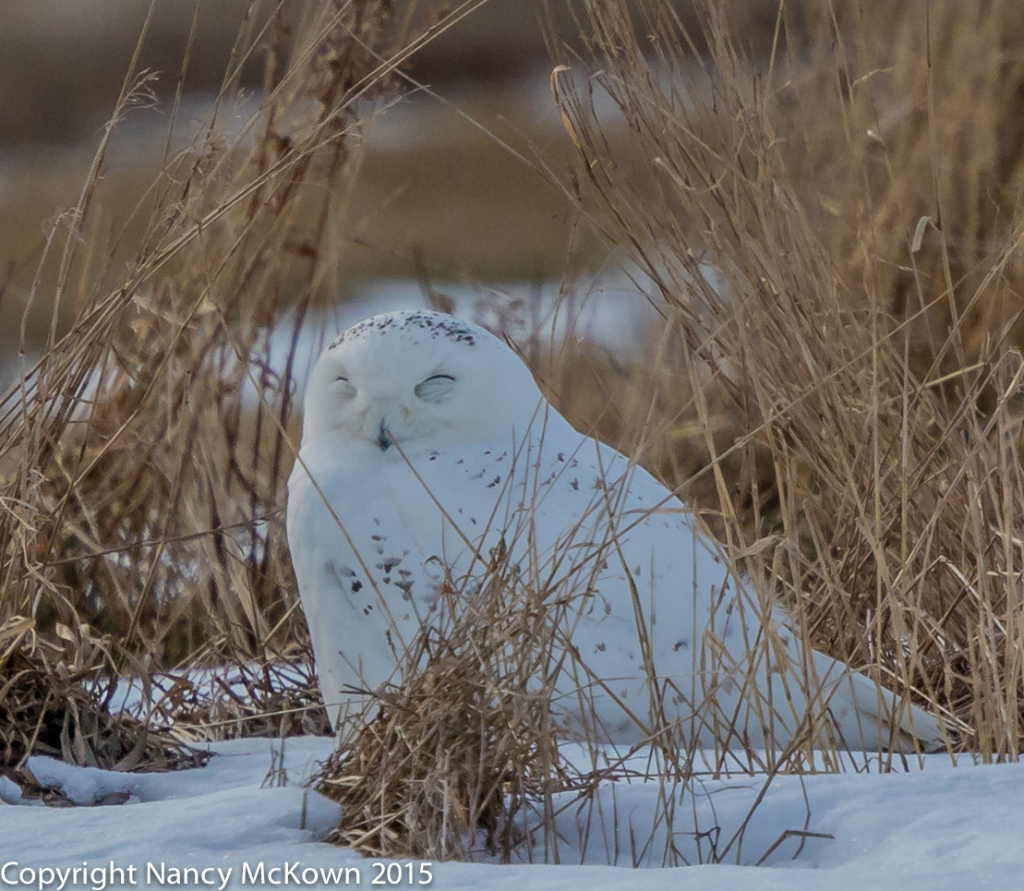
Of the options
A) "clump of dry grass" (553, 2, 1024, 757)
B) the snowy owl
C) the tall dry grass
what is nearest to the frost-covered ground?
"clump of dry grass" (553, 2, 1024, 757)

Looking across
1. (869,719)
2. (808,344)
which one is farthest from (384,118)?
(869,719)

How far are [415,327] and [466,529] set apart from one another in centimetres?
33

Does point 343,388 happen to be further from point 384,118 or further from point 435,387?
point 384,118

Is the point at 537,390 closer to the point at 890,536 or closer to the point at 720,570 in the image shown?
the point at 720,570

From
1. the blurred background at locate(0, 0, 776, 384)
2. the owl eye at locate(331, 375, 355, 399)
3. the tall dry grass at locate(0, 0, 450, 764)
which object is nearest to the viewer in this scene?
the tall dry grass at locate(0, 0, 450, 764)

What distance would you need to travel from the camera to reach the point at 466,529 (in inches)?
73.3

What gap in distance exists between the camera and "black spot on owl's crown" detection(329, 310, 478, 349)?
6.61 ft

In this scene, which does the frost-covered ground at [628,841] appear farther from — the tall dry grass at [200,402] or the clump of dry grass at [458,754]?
the tall dry grass at [200,402]

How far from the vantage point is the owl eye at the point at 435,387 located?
200cm

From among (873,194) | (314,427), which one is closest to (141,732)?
(314,427)

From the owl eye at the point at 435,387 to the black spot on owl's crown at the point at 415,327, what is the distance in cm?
6

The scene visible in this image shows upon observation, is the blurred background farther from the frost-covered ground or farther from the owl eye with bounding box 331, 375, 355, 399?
the frost-covered ground
